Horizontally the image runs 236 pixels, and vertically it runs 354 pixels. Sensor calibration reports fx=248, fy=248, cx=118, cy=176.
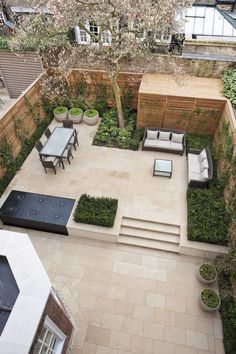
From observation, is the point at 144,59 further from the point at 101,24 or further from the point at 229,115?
the point at 229,115

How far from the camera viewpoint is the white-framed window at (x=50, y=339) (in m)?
4.58

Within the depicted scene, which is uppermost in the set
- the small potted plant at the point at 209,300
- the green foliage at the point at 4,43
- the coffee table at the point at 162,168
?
the green foliage at the point at 4,43

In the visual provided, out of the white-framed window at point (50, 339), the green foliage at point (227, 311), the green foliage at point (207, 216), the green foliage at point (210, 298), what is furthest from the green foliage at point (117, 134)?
the white-framed window at point (50, 339)

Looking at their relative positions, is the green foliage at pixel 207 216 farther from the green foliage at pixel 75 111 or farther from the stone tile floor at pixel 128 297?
the green foliage at pixel 75 111

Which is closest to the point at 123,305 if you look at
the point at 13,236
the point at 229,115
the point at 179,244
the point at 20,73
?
the point at 179,244

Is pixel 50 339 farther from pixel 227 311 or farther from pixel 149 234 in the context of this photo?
pixel 227 311

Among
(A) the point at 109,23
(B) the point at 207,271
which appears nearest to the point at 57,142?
(A) the point at 109,23

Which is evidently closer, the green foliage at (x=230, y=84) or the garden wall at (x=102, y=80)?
the green foliage at (x=230, y=84)

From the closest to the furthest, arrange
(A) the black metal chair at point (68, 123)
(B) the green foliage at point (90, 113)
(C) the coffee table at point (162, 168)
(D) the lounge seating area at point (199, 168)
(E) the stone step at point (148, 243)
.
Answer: (E) the stone step at point (148, 243), (D) the lounge seating area at point (199, 168), (C) the coffee table at point (162, 168), (A) the black metal chair at point (68, 123), (B) the green foliage at point (90, 113)

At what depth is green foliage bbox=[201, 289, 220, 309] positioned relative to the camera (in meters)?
8.00

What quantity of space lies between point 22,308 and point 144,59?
12.9m

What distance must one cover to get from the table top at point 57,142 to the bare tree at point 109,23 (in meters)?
3.12

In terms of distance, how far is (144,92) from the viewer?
12.5 meters

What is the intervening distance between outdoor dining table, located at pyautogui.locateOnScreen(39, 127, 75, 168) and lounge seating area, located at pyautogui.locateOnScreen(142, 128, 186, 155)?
12.8 ft
